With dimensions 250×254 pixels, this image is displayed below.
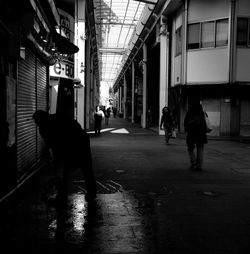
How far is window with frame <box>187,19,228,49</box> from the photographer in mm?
20750

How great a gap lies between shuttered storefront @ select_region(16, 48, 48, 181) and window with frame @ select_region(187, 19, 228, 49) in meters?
12.2

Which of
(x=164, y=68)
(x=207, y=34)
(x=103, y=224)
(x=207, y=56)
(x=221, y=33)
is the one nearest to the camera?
(x=103, y=224)

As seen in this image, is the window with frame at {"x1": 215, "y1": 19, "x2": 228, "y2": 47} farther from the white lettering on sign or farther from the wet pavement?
the wet pavement

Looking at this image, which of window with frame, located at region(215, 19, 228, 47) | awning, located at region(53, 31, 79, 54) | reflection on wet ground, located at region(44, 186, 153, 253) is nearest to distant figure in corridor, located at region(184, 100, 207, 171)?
reflection on wet ground, located at region(44, 186, 153, 253)

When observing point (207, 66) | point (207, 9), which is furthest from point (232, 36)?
point (207, 9)

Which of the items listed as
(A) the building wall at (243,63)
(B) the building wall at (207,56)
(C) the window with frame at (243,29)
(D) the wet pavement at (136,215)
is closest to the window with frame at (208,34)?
(B) the building wall at (207,56)

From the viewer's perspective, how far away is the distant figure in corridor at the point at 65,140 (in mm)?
6023

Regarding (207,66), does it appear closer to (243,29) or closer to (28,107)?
(243,29)

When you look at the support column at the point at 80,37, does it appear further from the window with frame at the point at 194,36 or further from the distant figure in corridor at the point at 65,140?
the distant figure in corridor at the point at 65,140

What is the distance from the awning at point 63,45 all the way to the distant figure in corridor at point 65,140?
228 inches

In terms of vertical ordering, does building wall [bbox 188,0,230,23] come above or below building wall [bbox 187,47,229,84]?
above

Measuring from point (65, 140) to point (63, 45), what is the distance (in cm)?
658

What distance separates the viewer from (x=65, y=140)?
6156mm

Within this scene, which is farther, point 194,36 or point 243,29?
point 194,36
